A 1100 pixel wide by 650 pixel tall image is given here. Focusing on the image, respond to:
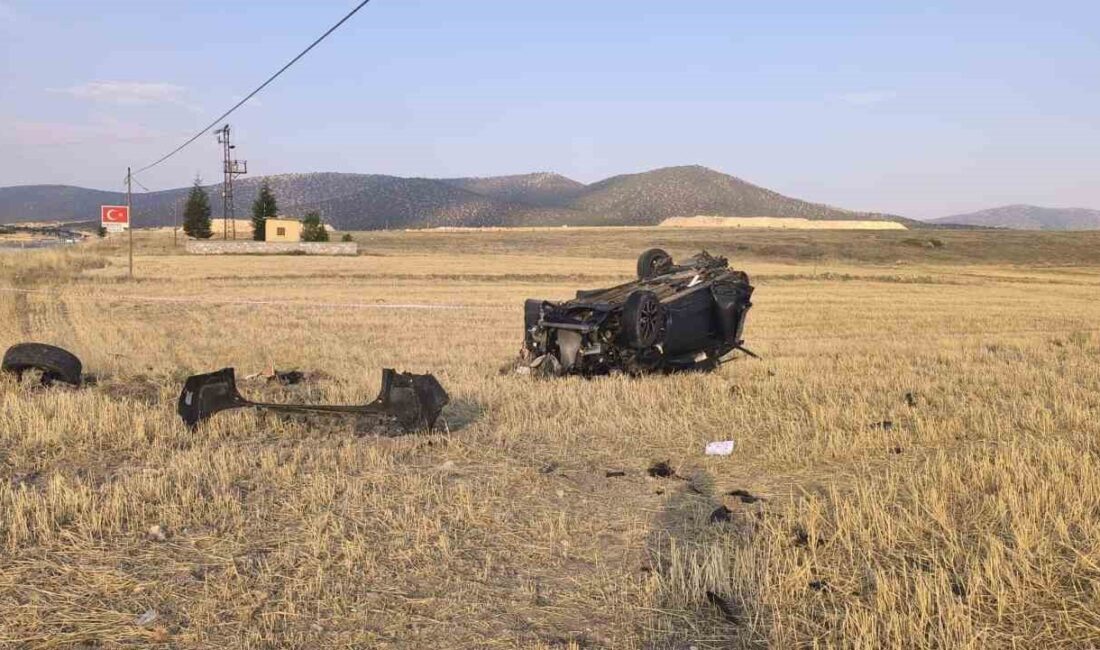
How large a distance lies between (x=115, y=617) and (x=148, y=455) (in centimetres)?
312

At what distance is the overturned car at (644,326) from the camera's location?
10.9m

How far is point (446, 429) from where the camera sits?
7840 mm

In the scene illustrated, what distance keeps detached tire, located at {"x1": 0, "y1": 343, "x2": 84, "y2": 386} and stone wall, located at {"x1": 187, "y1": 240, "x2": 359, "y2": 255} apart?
5654 centimetres

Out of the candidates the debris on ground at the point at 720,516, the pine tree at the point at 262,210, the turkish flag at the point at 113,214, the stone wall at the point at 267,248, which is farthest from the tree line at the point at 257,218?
the debris on ground at the point at 720,516

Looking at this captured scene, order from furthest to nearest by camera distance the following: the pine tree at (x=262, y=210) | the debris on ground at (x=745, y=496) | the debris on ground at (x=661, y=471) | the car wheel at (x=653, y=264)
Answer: the pine tree at (x=262, y=210), the car wheel at (x=653, y=264), the debris on ground at (x=661, y=471), the debris on ground at (x=745, y=496)

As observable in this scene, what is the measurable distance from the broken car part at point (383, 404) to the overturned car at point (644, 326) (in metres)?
A: 3.45

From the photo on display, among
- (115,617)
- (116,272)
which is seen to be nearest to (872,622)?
(115,617)

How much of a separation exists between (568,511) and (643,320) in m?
5.34

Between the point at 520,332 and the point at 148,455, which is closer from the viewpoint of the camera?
the point at 148,455

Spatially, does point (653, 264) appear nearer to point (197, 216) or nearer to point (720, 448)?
point (720, 448)

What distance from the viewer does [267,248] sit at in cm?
6662

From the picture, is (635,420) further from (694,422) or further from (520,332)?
(520,332)

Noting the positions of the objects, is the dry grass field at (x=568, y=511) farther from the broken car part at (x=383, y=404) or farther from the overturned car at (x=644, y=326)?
the overturned car at (x=644, y=326)

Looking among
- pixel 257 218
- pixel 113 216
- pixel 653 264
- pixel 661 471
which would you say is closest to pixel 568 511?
pixel 661 471
